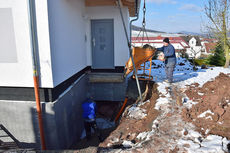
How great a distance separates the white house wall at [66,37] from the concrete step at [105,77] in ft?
2.09

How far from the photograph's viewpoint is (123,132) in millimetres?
4742

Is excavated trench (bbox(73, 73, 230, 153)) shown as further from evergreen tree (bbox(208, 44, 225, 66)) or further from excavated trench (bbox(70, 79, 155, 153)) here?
evergreen tree (bbox(208, 44, 225, 66))

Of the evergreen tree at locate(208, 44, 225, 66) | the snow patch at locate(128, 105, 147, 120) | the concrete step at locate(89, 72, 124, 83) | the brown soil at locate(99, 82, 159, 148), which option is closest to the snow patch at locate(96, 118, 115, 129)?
the concrete step at locate(89, 72, 124, 83)

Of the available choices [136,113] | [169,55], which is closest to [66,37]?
[136,113]

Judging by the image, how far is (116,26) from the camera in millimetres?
8141

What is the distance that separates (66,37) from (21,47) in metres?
1.60

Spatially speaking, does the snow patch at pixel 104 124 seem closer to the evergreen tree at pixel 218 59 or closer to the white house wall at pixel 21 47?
the white house wall at pixel 21 47

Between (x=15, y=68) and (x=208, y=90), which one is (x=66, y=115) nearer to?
(x=15, y=68)

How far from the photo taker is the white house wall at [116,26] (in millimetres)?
8078

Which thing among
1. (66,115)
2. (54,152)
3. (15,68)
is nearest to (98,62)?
(66,115)

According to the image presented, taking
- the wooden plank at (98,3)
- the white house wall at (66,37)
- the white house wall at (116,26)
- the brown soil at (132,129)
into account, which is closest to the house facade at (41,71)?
the white house wall at (66,37)

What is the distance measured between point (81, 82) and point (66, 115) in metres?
2.06

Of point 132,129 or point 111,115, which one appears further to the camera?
point 111,115

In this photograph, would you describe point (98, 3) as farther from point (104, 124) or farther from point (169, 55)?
point (104, 124)
